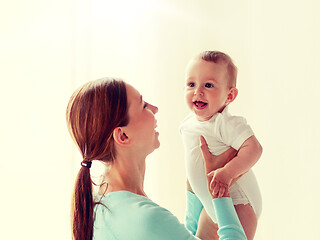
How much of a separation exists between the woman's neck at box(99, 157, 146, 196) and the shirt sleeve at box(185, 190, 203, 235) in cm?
22

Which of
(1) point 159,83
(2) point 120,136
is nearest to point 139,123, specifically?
(2) point 120,136

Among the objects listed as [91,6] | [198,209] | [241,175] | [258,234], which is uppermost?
[91,6]

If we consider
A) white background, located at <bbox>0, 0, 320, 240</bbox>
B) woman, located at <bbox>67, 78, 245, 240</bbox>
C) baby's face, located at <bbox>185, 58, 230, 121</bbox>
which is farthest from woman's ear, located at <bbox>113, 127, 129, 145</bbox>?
white background, located at <bbox>0, 0, 320, 240</bbox>

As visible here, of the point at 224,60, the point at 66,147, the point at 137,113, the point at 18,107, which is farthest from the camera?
the point at 66,147

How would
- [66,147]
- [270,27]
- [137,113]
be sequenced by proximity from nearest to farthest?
[137,113], [270,27], [66,147]

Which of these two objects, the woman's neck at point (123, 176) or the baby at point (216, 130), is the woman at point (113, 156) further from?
the baby at point (216, 130)

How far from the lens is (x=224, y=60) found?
113 centimetres

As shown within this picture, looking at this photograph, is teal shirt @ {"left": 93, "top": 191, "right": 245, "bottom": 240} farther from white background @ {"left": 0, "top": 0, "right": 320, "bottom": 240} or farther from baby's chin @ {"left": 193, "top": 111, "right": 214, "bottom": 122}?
white background @ {"left": 0, "top": 0, "right": 320, "bottom": 240}

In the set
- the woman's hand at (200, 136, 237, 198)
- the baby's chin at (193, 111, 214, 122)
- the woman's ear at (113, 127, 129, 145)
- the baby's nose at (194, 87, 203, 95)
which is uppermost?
the baby's nose at (194, 87, 203, 95)

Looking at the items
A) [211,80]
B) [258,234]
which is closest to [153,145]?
[211,80]

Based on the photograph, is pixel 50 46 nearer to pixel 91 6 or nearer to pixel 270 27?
pixel 91 6

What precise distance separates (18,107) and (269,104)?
0.99 meters

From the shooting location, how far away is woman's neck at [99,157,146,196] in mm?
1016

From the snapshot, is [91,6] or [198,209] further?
[91,6]
